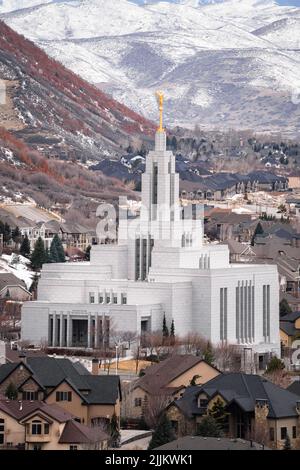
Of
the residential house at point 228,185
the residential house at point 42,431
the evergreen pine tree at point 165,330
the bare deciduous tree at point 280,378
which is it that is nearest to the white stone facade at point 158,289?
the evergreen pine tree at point 165,330

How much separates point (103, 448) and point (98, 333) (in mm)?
32533

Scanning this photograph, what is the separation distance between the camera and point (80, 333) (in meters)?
87.1

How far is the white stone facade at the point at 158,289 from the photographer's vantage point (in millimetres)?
86688

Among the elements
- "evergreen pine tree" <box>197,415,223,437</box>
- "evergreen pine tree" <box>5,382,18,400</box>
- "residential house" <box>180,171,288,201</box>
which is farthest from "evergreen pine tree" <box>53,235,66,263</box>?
"residential house" <box>180,171,288,201</box>

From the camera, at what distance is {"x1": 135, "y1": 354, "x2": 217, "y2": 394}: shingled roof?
207 ft

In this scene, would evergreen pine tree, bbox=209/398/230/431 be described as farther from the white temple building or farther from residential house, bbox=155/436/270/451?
the white temple building

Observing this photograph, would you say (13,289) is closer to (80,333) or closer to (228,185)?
(80,333)

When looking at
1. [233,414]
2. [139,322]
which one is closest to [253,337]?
[139,322]

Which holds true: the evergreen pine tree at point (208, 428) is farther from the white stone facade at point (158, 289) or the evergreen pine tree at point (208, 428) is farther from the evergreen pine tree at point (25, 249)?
the evergreen pine tree at point (25, 249)

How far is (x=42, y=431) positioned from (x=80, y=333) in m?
34.1

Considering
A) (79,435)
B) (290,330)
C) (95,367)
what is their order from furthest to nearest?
(290,330) → (95,367) → (79,435)

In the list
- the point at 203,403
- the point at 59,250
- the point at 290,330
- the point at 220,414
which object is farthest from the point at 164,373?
the point at 59,250

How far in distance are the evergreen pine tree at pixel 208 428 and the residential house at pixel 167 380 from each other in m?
5.10

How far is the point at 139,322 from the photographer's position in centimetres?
8531
